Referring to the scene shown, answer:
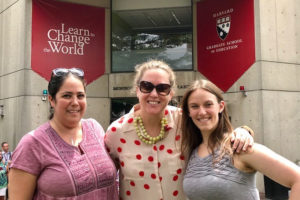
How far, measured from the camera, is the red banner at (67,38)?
11961mm

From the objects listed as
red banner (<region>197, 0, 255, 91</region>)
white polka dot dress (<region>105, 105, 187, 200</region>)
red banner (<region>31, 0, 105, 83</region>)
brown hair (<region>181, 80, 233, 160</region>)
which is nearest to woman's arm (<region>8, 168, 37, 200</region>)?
white polka dot dress (<region>105, 105, 187, 200</region>)

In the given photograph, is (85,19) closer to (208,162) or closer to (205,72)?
(205,72)

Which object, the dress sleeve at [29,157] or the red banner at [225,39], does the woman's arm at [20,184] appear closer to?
the dress sleeve at [29,157]

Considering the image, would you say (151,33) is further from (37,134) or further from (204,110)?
(37,134)

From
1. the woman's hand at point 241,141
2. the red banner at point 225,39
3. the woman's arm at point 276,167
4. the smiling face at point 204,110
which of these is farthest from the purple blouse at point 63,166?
the red banner at point 225,39

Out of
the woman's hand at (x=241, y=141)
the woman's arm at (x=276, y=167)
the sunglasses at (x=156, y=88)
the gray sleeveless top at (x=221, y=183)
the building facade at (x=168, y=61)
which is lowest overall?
the gray sleeveless top at (x=221, y=183)

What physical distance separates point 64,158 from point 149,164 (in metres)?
0.69

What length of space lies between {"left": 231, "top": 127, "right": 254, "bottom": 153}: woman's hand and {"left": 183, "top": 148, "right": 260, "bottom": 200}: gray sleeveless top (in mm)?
114

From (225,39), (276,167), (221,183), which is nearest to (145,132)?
(221,183)

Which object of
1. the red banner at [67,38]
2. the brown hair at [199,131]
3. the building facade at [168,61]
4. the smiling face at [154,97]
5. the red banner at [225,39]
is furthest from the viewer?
the red banner at [67,38]

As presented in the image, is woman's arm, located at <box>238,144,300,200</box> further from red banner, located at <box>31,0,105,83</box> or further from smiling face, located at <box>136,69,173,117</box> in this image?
red banner, located at <box>31,0,105,83</box>

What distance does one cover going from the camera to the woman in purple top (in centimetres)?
210

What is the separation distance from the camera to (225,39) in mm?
11289

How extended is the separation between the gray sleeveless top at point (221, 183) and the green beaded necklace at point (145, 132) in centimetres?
46
